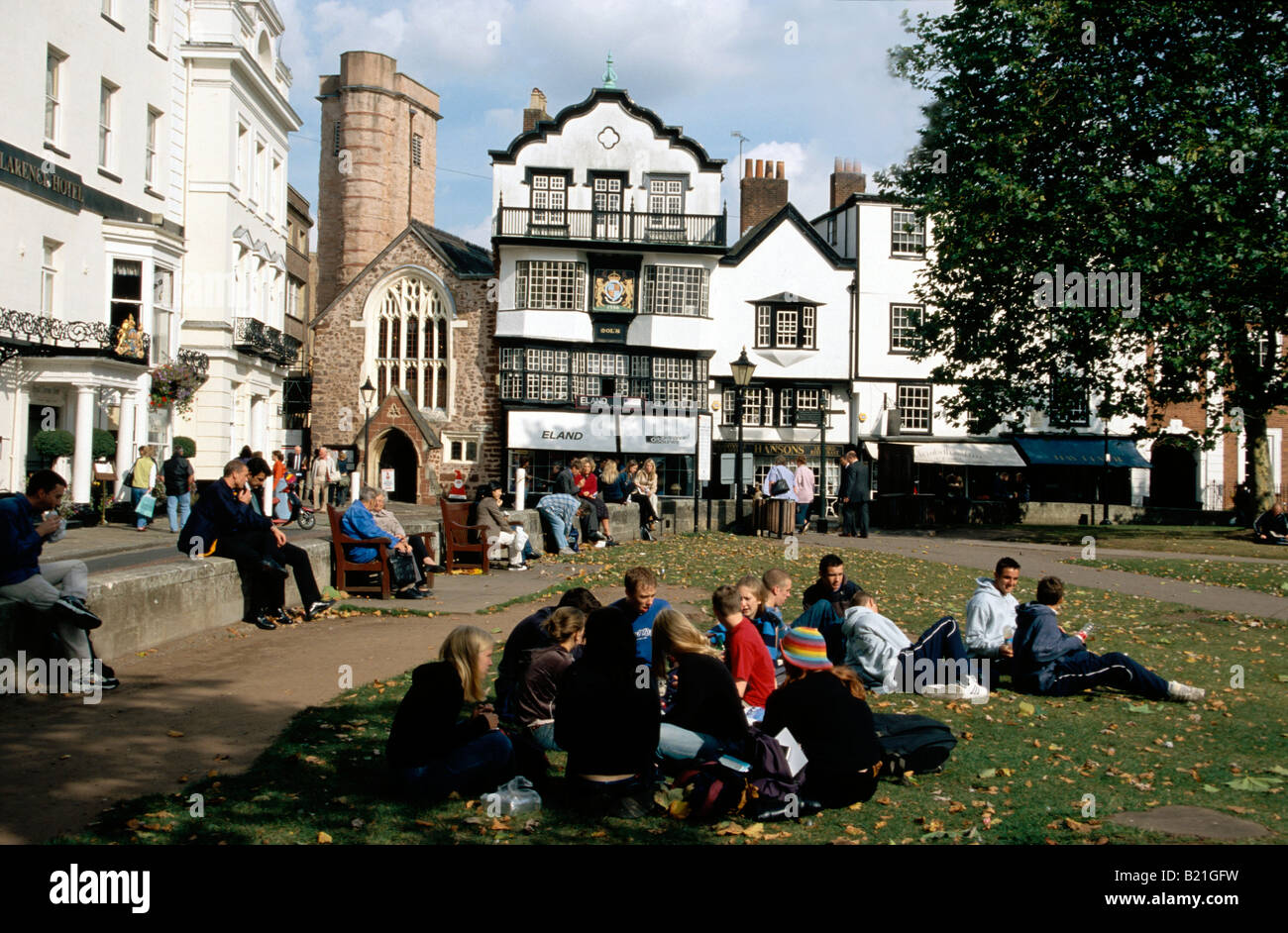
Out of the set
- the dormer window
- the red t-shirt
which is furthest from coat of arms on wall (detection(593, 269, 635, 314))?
the red t-shirt

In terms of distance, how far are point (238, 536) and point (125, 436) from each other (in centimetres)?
1840

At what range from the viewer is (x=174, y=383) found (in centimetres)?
3047

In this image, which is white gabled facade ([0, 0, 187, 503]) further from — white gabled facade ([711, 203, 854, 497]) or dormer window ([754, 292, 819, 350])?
dormer window ([754, 292, 819, 350])

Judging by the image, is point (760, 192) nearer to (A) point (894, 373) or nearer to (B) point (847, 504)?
(A) point (894, 373)

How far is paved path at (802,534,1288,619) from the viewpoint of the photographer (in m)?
16.3

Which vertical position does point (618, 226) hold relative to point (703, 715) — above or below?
above

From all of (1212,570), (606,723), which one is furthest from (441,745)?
(1212,570)

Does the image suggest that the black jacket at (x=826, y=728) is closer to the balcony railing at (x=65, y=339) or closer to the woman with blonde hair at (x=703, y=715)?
the woman with blonde hair at (x=703, y=715)

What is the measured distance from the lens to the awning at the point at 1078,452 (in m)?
46.4

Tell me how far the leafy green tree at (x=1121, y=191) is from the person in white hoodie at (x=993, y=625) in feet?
51.0

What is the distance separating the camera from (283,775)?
6527 mm
